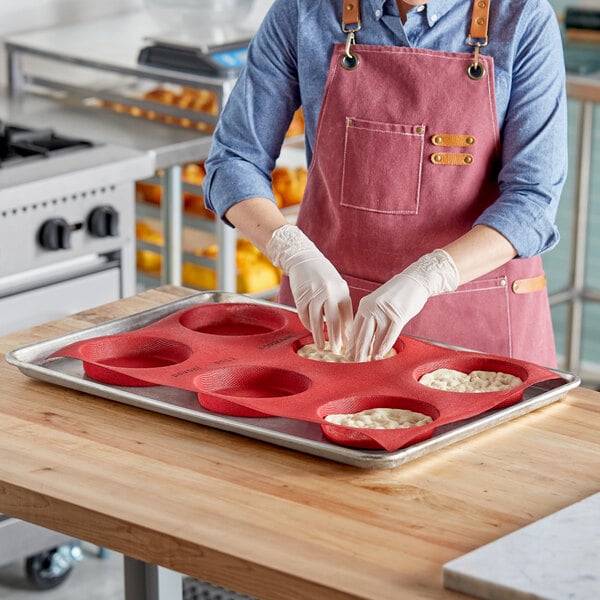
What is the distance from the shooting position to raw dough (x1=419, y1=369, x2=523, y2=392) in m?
1.57

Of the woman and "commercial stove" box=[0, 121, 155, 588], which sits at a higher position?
the woman

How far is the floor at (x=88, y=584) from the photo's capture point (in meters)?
2.75

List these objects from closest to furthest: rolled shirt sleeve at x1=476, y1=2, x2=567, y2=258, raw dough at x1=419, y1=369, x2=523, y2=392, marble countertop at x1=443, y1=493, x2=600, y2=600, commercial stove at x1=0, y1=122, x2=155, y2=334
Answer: marble countertop at x1=443, y1=493, x2=600, y2=600, raw dough at x1=419, y1=369, x2=523, y2=392, rolled shirt sleeve at x1=476, y1=2, x2=567, y2=258, commercial stove at x1=0, y1=122, x2=155, y2=334

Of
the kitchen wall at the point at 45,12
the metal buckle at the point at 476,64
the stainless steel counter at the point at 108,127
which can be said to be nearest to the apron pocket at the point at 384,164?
the metal buckle at the point at 476,64

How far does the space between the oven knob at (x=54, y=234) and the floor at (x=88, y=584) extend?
2.56 feet

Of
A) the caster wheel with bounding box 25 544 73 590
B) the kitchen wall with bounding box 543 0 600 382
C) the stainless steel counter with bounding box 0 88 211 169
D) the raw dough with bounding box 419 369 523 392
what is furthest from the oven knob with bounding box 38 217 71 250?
the kitchen wall with bounding box 543 0 600 382

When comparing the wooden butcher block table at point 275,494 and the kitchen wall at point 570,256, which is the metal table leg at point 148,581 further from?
the kitchen wall at point 570,256

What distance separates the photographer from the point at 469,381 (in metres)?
1.59

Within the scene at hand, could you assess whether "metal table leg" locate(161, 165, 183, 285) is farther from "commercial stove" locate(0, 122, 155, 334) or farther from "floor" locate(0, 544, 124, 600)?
"floor" locate(0, 544, 124, 600)

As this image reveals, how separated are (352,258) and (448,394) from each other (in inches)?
21.5

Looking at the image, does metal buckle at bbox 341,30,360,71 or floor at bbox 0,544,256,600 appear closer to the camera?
metal buckle at bbox 341,30,360,71

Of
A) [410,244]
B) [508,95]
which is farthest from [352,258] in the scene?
[508,95]

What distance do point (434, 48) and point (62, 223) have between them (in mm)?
955

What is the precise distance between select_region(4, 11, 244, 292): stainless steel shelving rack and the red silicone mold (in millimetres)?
1134
